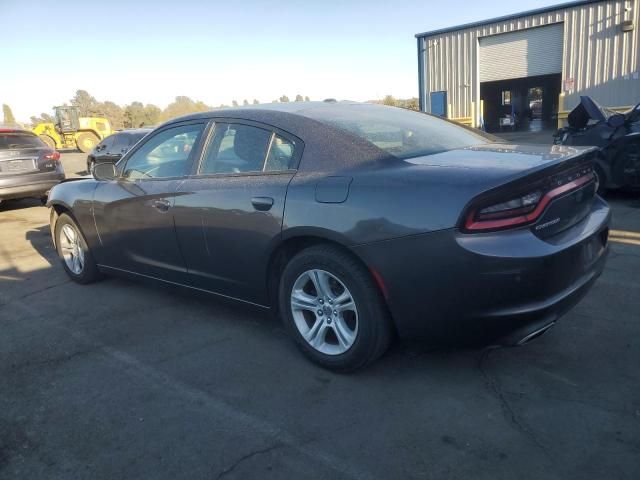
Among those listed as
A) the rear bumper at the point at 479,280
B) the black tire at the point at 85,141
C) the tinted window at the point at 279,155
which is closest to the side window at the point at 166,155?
the tinted window at the point at 279,155

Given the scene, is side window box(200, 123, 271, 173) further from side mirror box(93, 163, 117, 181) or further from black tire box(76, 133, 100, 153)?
black tire box(76, 133, 100, 153)

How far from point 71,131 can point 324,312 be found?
34.9 m

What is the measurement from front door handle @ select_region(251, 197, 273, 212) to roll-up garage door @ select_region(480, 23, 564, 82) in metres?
21.3

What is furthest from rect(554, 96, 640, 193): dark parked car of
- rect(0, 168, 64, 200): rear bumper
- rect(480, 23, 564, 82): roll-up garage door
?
rect(480, 23, 564, 82): roll-up garage door

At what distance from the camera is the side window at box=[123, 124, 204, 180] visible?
382cm

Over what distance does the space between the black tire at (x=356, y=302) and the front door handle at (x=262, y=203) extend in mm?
350

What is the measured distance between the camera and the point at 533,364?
3.02 m

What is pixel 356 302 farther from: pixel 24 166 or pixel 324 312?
pixel 24 166

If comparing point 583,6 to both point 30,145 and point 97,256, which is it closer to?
point 30,145

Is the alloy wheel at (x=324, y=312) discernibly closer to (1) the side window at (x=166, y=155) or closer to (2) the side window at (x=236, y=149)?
(2) the side window at (x=236, y=149)

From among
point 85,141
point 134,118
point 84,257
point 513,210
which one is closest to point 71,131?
point 85,141

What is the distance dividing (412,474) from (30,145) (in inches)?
381

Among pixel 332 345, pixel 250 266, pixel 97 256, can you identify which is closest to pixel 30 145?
pixel 97 256

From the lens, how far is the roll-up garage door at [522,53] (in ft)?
68.7
